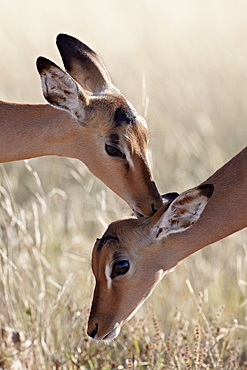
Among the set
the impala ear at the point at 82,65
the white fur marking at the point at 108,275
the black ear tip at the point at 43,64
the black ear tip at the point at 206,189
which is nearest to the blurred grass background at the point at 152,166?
the white fur marking at the point at 108,275

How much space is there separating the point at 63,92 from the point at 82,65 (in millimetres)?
708

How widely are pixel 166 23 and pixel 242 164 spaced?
9.52 m

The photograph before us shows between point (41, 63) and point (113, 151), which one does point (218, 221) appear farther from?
point (41, 63)

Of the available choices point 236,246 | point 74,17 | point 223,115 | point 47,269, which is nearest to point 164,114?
point 223,115

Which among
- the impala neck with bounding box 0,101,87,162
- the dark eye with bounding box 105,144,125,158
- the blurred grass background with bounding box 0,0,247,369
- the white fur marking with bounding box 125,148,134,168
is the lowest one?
the blurred grass background with bounding box 0,0,247,369

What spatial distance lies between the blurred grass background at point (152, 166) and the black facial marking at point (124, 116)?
3.59ft

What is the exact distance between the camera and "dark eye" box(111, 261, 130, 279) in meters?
4.62

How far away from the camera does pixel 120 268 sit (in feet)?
15.2

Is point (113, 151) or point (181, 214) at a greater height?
point (113, 151)

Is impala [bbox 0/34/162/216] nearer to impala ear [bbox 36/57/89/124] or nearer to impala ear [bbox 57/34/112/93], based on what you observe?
impala ear [bbox 36/57/89/124]

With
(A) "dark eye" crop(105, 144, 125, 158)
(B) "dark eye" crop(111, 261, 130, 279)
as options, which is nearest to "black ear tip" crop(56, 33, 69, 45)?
(A) "dark eye" crop(105, 144, 125, 158)

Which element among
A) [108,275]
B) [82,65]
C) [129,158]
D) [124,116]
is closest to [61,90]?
[124,116]

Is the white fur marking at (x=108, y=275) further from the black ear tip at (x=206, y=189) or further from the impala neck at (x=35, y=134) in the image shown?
the impala neck at (x=35, y=134)

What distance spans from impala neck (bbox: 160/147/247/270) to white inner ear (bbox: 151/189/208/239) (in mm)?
79
